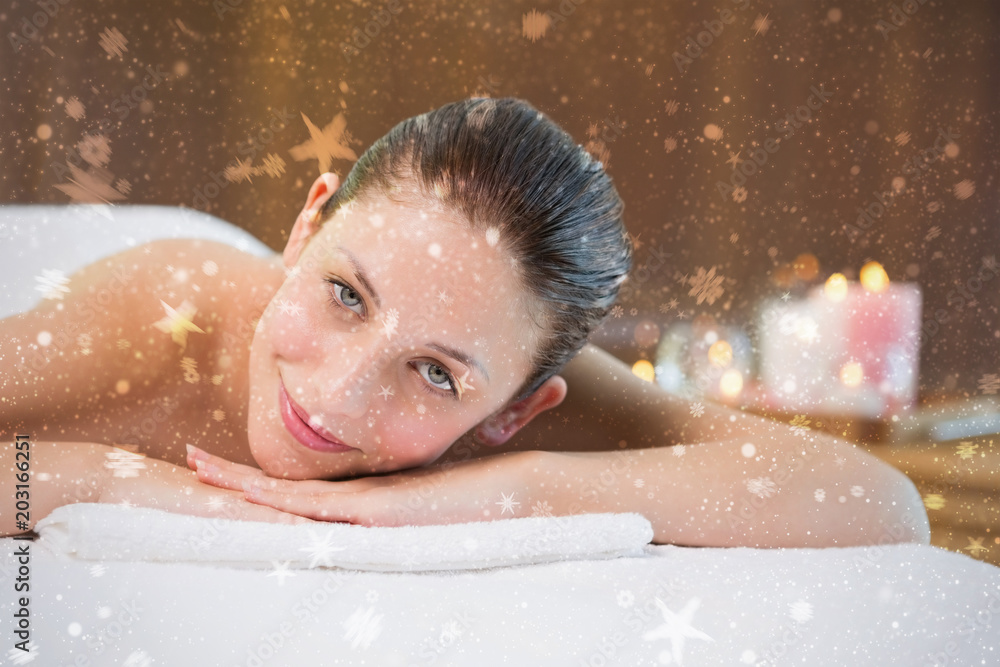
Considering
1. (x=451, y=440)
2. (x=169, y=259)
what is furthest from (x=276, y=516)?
(x=169, y=259)

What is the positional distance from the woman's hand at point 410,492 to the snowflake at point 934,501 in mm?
402

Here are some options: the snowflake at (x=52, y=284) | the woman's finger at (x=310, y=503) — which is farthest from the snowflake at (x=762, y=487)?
the snowflake at (x=52, y=284)

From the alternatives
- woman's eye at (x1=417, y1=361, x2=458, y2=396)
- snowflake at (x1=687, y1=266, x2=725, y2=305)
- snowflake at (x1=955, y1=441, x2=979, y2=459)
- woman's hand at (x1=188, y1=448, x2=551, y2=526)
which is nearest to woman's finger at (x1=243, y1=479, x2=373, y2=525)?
woman's hand at (x1=188, y1=448, x2=551, y2=526)

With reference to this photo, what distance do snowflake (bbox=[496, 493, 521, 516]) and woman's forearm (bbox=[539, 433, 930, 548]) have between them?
0.10 feet

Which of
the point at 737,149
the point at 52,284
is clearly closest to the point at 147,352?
the point at 52,284

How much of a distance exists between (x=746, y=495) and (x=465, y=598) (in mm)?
339

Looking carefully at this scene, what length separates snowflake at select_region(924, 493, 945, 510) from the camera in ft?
2.31

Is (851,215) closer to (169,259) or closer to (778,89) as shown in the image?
(778,89)

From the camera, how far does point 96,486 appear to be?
505mm

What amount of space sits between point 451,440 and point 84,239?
0.37m

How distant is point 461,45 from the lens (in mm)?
717

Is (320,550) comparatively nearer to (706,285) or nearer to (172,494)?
(172,494)

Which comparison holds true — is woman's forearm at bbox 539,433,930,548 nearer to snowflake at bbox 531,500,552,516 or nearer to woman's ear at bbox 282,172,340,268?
snowflake at bbox 531,500,552,516

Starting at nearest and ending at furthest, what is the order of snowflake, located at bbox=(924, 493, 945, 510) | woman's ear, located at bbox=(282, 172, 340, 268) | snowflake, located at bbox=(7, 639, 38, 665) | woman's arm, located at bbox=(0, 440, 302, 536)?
snowflake, located at bbox=(7, 639, 38, 665) → woman's arm, located at bbox=(0, 440, 302, 536) → woman's ear, located at bbox=(282, 172, 340, 268) → snowflake, located at bbox=(924, 493, 945, 510)
